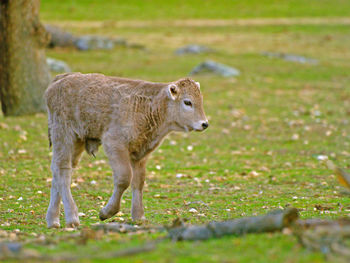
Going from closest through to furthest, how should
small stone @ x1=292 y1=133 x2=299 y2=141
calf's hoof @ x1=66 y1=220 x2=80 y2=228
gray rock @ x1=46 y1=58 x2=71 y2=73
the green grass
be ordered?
calf's hoof @ x1=66 y1=220 x2=80 y2=228 < small stone @ x1=292 y1=133 x2=299 y2=141 < gray rock @ x1=46 y1=58 x2=71 y2=73 < the green grass

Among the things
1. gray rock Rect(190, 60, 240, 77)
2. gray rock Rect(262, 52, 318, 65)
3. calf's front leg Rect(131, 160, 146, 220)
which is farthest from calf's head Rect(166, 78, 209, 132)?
gray rock Rect(262, 52, 318, 65)

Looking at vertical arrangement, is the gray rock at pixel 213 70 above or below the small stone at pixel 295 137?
above

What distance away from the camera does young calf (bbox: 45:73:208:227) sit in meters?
10.4

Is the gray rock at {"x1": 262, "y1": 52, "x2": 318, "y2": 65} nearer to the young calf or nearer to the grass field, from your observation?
the grass field

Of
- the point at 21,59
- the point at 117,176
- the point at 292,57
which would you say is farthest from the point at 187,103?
the point at 292,57

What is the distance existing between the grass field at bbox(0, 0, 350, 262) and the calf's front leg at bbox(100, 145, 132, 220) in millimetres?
686

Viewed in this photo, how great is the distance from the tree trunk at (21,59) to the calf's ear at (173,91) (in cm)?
978

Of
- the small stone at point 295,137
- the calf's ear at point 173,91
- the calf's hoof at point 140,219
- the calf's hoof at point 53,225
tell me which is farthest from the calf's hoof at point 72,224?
the small stone at point 295,137

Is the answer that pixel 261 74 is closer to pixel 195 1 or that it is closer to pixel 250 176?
pixel 250 176

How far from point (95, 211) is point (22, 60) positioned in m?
9.19

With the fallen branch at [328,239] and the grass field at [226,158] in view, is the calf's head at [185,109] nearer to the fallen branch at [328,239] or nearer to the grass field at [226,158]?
the grass field at [226,158]

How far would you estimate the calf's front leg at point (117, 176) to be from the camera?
10117 millimetres

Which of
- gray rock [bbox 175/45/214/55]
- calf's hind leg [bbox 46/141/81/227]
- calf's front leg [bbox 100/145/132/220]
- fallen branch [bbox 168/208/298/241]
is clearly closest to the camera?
fallen branch [bbox 168/208/298/241]

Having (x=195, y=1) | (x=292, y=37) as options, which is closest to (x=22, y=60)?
(x=292, y=37)
